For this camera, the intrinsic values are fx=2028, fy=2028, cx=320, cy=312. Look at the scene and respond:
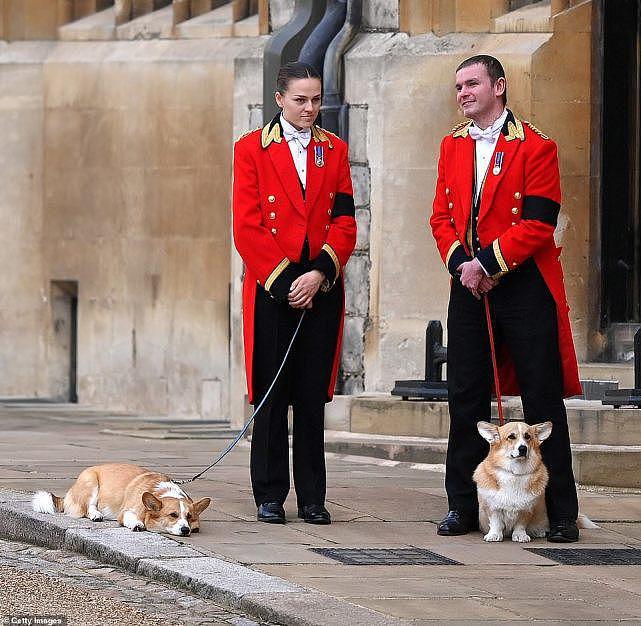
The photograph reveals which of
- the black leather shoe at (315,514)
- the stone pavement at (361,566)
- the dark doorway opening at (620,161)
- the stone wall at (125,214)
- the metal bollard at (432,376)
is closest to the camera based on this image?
the stone pavement at (361,566)

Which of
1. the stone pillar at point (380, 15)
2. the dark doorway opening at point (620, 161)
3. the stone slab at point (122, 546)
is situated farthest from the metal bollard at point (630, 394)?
the stone pillar at point (380, 15)

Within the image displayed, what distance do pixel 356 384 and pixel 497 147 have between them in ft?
19.7

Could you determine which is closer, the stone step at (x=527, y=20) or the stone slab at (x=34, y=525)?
the stone slab at (x=34, y=525)

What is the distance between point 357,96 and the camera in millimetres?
14203

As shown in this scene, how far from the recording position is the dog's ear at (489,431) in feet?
27.2

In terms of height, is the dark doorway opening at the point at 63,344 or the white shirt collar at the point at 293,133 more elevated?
the white shirt collar at the point at 293,133

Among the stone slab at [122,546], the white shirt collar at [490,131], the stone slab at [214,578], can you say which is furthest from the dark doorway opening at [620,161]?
the stone slab at [214,578]

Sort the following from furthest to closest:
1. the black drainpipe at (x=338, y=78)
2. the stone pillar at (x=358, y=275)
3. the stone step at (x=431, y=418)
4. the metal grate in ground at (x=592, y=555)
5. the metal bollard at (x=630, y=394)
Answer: the black drainpipe at (x=338, y=78) → the stone pillar at (x=358, y=275) → the metal bollard at (x=630, y=394) → the stone step at (x=431, y=418) → the metal grate in ground at (x=592, y=555)

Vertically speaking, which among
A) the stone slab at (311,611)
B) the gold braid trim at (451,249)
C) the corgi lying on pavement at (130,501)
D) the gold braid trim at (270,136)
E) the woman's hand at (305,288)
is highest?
the gold braid trim at (270,136)

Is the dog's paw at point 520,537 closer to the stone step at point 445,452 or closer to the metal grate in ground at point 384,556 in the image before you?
the metal grate in ground at point 384,556

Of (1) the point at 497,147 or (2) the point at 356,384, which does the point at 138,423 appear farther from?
(1) the point at 497,147

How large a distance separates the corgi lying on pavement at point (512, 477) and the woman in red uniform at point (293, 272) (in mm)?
776

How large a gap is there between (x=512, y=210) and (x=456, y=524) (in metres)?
1.33

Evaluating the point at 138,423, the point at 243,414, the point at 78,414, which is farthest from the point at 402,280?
the point at 78,414
